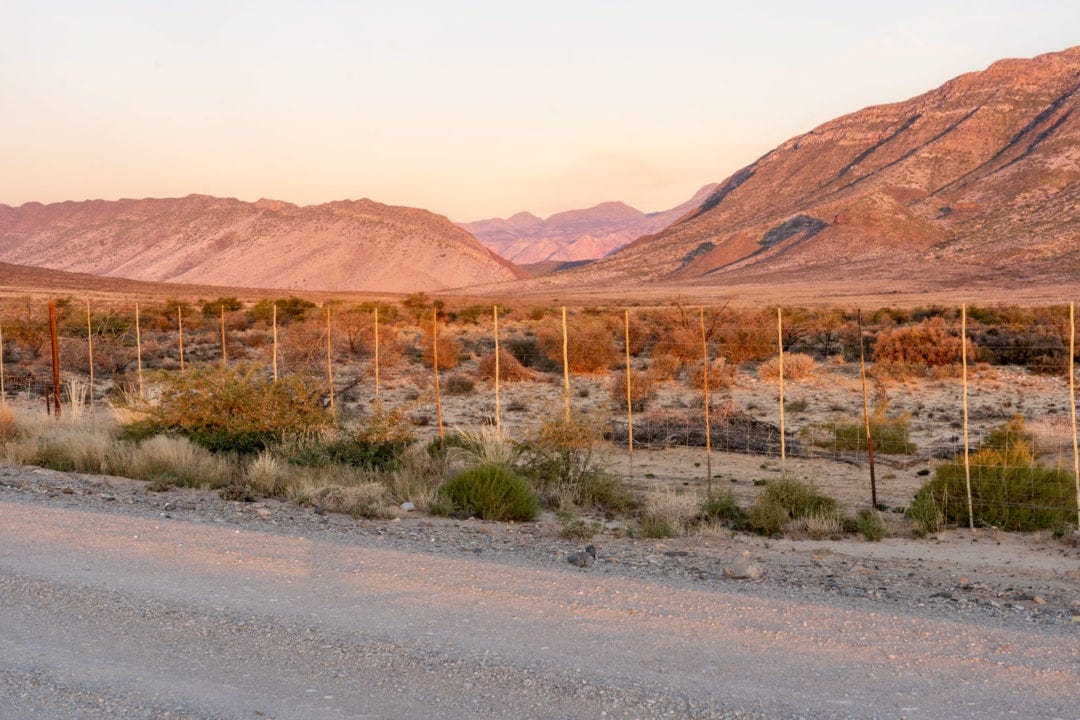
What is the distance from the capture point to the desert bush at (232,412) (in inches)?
635

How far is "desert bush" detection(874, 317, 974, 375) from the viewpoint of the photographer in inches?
1137

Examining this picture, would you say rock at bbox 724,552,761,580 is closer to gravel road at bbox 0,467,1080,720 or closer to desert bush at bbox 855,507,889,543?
gravel road at bbox 0,467,1080,720

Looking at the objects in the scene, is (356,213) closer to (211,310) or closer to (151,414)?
(211,310)

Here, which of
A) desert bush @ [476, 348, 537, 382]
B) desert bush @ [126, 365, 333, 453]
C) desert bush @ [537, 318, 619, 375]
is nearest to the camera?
desert bush @ [126, 365, 333, 453]

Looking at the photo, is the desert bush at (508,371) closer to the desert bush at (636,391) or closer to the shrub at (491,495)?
the desert bush at (636,391)

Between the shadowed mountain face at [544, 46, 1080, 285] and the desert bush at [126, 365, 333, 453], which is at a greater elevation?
the shadowed mountain face at [544, 46, 1080, 285]

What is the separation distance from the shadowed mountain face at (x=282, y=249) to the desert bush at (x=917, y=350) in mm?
111032

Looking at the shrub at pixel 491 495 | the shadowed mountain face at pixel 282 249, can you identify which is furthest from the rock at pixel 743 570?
the shadowed mountain face at pixel 282 249

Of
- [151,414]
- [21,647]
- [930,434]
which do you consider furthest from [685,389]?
[21,647]

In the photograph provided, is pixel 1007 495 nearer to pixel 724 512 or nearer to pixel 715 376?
pixel 724 512

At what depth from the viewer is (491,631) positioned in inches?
276

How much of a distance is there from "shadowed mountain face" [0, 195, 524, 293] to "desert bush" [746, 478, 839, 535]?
127 metres

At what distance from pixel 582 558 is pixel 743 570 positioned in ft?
4.88

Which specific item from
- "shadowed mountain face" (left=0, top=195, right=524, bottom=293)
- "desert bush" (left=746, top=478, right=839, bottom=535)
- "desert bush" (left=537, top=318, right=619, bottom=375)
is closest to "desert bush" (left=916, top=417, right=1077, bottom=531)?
"desert bush" (left=746, top=478, right=839, bottom=535)
